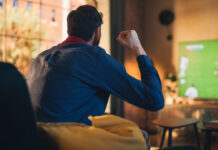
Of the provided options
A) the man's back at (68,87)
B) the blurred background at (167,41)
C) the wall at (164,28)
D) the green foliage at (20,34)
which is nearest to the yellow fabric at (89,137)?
the man's back at (68,87)

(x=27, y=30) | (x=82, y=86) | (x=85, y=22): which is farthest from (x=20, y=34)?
(x=82, y=86)

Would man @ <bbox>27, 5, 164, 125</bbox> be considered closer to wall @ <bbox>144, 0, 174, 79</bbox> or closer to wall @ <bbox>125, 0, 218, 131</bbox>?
wall @ <bbox>125, 0, 218, 131</bbox>

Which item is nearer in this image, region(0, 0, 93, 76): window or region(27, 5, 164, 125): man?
region(27, 5, 164, 125): man

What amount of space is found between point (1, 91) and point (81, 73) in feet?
1.04

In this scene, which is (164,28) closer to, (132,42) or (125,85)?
(132,42)

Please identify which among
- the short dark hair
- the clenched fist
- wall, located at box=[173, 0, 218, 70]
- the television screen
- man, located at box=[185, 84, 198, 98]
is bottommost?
man, located at box=[185, 84, 198, 98]

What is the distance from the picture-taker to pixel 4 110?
483mm

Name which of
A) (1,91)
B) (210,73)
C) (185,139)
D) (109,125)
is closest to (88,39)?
(109,125)

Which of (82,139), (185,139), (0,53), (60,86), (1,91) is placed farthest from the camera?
(185,139)

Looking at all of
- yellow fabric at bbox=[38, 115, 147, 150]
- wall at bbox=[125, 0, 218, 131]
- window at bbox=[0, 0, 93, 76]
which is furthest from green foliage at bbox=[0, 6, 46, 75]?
yellow fabric at bbox=[38, 115, 147, 150]

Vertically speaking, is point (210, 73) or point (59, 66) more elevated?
point (59, 66)

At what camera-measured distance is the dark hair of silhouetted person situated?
0.48 metres

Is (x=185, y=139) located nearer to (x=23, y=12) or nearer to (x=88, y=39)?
(x=23, y=12)

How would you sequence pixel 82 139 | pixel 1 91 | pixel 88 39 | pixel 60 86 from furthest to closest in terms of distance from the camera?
pixel 88 39 → pixel 60 86 → pixel 82 139 → pixel 1 91
